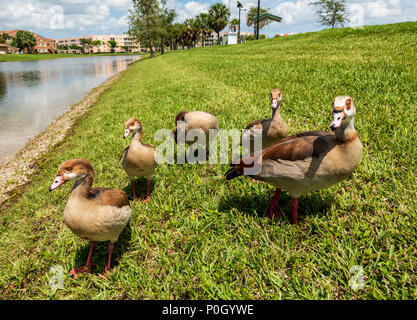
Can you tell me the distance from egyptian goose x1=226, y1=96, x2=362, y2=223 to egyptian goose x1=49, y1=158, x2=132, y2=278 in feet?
5.45

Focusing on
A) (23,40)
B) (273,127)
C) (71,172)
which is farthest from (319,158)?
(23,40)

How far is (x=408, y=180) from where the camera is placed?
302 cm

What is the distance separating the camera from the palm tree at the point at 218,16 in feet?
275

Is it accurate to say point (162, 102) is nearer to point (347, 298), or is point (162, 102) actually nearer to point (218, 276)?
point (218, 276)

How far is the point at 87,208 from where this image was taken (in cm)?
251

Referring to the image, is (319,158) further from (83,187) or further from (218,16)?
(218,16)

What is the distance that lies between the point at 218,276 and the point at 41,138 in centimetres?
1095

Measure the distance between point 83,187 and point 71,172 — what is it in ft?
0.65

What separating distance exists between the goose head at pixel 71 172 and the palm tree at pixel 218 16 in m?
92.1

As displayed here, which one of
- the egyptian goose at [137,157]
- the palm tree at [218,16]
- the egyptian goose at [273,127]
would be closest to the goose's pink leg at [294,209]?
the egyptian goose at [273,127]

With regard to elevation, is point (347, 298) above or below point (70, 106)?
below
